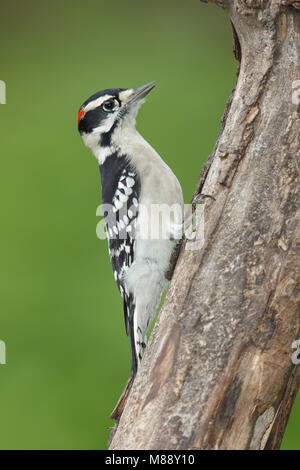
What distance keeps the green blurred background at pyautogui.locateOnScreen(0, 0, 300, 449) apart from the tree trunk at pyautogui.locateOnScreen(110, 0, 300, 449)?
1682 millimetres

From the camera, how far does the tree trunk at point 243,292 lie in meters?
2.06

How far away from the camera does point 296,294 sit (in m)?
2.09

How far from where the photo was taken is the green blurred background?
3.90 meters

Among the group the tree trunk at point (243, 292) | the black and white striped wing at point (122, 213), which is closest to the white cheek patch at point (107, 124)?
the black and white striped wing at point (122, 213)

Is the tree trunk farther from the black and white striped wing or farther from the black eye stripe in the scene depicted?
the black eye stripe

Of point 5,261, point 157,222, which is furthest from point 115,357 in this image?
point 157,222

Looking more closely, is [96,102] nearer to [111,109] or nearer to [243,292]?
[111,109]

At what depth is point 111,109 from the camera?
10.3 feet

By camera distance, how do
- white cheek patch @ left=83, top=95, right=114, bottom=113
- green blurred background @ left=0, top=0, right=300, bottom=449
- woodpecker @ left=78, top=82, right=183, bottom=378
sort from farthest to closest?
green blurred background @ left=0, top=0, right=300, bottom=449 → white cheek patch @ left=83, top=95, right=114, bottom=113 → woodpecker @ left=78, top=82, right=183, bottom=378

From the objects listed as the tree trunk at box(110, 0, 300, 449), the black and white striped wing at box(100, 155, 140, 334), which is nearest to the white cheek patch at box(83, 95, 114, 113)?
the black and white striped wing at box(100, 155, 140, 334)

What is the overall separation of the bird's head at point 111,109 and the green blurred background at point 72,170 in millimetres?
914

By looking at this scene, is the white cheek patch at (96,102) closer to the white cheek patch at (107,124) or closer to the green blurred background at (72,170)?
the white cheek patch at (107,124)

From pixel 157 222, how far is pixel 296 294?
905 millimetres

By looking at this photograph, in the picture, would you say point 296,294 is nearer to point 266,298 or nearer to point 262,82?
point 266,298
